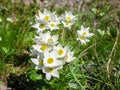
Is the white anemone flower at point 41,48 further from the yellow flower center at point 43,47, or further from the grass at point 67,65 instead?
the grass at point 67,65

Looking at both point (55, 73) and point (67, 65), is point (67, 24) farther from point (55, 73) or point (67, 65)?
point (55, 73)

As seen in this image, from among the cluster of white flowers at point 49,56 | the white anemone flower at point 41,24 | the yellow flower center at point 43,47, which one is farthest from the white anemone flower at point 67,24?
the yellow flower center at point 43,47

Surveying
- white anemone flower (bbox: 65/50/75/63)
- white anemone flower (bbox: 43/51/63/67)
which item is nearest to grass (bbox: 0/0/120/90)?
white anemone flower (bbox: 65/50/75/63)

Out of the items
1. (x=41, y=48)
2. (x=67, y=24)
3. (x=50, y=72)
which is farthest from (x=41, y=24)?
(x=50, y=72)

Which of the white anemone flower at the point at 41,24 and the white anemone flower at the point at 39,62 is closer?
the white anemone flower at the point at 39,62

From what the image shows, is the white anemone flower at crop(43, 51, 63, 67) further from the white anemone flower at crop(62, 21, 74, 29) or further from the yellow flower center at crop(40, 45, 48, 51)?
the white anemone flower at crop(62, 21, 74, 29)
